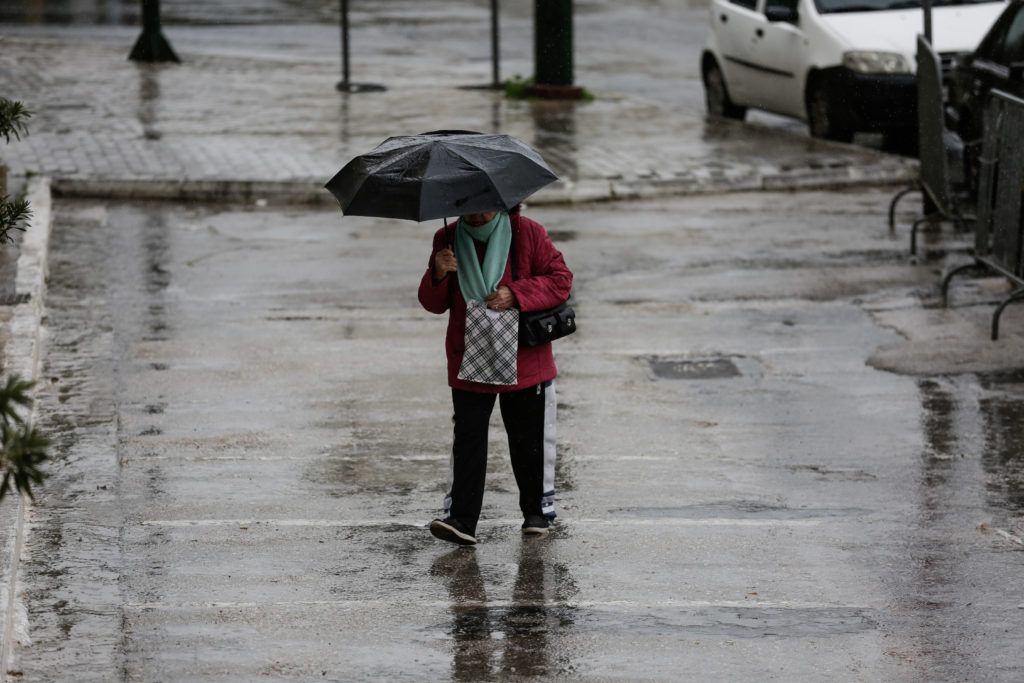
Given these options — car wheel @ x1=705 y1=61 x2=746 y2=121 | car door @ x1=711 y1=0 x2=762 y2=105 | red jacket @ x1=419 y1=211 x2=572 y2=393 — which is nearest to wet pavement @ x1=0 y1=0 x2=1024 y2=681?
red jacket @ x1=419 y1=211 x2=572 y2=393

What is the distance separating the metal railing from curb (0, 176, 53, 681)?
543 centimetres

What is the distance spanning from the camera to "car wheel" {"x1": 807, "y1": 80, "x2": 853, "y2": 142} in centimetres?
1662

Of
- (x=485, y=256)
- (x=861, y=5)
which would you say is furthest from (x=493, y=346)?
(x=861, y=5)

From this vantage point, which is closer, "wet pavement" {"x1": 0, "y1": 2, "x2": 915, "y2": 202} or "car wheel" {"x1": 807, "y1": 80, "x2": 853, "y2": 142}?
"wet pavement" {"x1": 0, "y1": 2, "x2": 915, "y2": 202}

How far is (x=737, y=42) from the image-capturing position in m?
18.1

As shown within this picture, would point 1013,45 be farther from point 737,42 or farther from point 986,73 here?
point 737,42

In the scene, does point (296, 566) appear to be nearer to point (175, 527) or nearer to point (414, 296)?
point (175, 527)

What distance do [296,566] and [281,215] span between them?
777 cm

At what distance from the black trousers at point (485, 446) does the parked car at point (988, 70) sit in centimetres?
743

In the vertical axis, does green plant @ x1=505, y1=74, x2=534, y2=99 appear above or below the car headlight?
below

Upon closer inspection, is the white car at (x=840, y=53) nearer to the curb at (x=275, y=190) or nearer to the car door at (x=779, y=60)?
the car door at (x=779, y=60)

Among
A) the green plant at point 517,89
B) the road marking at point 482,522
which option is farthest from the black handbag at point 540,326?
the green plant at point 517,89

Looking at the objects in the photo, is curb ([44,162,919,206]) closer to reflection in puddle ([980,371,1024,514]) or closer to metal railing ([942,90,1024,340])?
metal railing ([942,90,1024,340])

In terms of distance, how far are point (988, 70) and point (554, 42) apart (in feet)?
24.2
